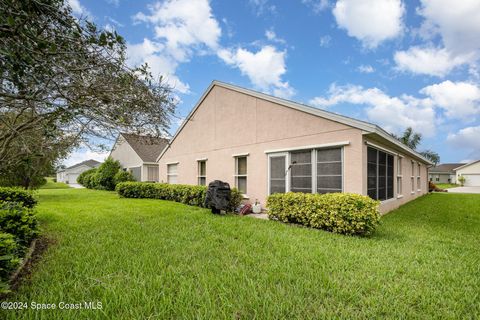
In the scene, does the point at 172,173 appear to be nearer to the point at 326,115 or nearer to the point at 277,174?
the point at 277,174

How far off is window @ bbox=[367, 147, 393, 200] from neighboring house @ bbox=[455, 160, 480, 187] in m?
44.2

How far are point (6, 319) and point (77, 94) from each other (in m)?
2.90

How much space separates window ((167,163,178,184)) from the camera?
15.3 meters

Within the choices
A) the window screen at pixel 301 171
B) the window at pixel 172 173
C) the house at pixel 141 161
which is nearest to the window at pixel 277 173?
the window screen at pixel 301 171

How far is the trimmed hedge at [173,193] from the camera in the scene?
934cm

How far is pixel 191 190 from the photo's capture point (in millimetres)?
Answer: 10891

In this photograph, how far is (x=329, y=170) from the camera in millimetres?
7547

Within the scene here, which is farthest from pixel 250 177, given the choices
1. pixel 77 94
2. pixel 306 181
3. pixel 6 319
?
pixel 6 319

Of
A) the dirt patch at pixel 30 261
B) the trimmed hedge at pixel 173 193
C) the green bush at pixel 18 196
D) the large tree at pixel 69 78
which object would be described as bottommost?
the dirt patch at pixel 30 261

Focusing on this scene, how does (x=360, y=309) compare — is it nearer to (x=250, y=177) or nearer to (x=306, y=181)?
(x=306, y=181)

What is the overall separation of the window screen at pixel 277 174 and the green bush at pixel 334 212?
1499mm

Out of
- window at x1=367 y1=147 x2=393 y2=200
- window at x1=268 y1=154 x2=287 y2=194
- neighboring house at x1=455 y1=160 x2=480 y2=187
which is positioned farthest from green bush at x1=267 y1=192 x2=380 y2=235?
neighboring house at x1=455 y1=160 x2=480 y2=187

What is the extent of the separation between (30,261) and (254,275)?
12.9 ft

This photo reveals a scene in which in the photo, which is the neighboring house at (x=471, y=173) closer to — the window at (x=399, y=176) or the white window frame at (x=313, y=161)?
the window at (x=399, y=176)
